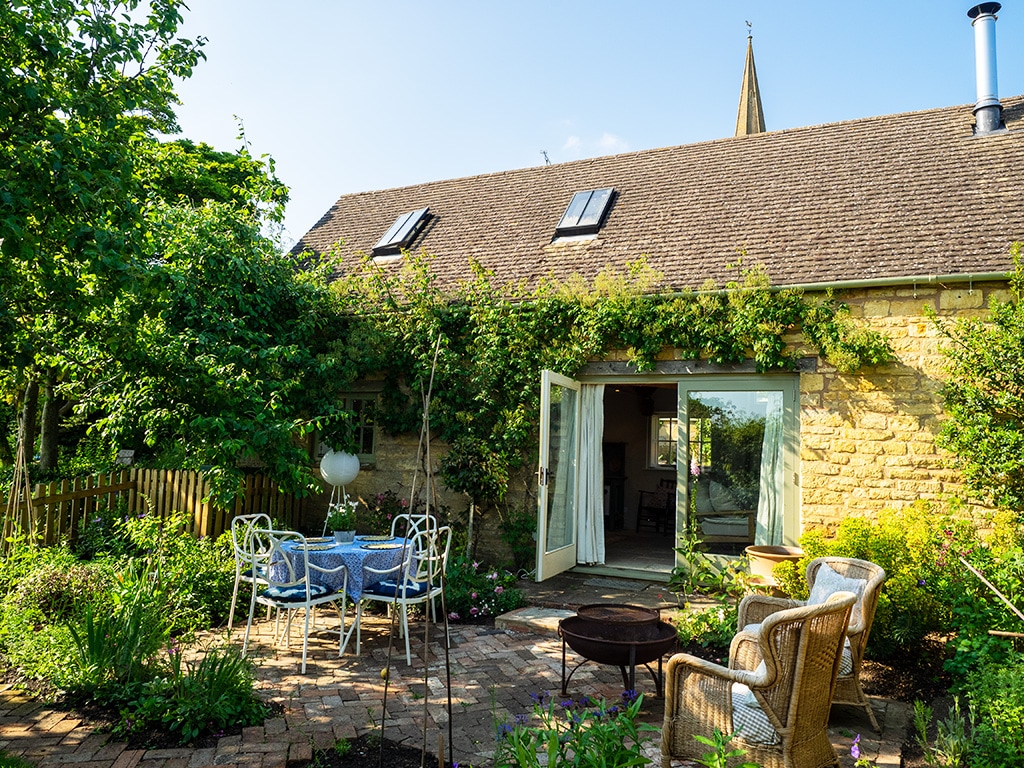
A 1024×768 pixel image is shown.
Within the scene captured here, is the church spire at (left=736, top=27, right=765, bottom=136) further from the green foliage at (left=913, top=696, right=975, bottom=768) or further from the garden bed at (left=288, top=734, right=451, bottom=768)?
the garden bed at (left=288, top=734, right=451, bottom=768)

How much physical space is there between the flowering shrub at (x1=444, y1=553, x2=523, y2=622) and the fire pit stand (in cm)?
214

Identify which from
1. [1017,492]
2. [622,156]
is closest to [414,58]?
[622,156]

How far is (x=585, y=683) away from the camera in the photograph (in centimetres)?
498

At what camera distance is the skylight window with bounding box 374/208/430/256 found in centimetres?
1145

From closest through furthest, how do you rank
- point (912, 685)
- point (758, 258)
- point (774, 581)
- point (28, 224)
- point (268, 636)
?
point (28, 224) → point (912, 685) → point (268, 636) → point (774, 581) → point (758, 258)

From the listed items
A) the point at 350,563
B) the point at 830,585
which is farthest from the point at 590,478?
the point at 830,585

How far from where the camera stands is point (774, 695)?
3.28 metres

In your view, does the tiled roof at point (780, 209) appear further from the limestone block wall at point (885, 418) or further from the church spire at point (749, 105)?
the church spire at point (749, 105)

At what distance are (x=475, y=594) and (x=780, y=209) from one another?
6091mm

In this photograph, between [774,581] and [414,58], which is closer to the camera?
[774,581]

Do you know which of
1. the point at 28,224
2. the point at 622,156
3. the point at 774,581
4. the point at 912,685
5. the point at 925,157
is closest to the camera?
the point at 28,224

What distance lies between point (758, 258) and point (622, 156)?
439 cm

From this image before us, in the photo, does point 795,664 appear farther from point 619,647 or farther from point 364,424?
point 364,424

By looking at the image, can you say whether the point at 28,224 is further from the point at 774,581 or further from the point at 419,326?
the point at 774,581
